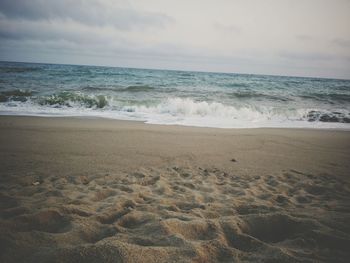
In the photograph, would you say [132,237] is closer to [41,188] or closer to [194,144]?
[41,188]

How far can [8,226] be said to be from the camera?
77.6 inches

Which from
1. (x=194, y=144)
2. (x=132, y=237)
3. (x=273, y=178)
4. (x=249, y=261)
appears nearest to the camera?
(x=249, y=261)

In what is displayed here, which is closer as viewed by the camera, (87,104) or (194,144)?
(194,144)

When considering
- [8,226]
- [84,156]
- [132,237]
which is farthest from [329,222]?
[84,156]

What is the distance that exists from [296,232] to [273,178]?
1600mm

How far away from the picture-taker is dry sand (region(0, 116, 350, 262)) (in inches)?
70.4

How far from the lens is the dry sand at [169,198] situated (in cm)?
Answer: 179

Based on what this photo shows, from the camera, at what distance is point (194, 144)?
528 cm

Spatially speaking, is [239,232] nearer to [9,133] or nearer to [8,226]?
[8,226]

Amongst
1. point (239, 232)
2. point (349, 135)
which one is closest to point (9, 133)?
point (239, 232)

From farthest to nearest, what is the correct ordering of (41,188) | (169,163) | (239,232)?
(169,163), (41,188), (239,232)

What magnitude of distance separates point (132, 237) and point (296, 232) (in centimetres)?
154

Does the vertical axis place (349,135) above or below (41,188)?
above

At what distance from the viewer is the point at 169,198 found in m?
2.84
